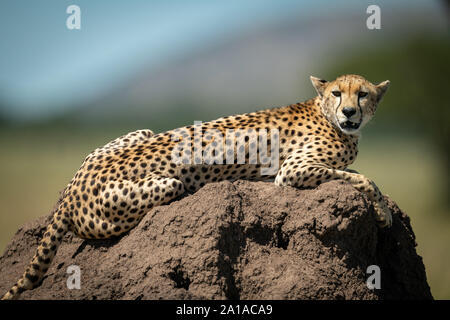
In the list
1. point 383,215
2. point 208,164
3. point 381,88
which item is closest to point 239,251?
point 208,164

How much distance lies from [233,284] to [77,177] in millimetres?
2158

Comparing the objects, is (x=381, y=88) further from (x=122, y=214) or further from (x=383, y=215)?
(x=122, y=214)

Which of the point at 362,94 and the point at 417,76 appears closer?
the point at 362,94

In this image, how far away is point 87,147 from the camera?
7144 centimetres

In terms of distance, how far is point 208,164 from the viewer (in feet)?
24.9

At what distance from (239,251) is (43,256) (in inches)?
80.2

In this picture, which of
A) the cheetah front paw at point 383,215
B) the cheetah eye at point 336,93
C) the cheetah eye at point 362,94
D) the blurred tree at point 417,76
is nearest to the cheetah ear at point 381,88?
the cheetah eye at point 362,94

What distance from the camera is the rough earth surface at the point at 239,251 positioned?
663cm

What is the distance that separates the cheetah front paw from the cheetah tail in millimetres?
3146

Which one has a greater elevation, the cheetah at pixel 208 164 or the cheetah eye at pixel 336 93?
the cheetah eye at pixel 336 93

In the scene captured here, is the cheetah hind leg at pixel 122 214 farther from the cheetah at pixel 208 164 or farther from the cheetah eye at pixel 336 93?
the cheetah eye at pixel 336 93

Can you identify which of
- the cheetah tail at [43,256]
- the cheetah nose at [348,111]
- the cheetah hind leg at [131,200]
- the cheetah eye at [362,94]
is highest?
the cheetah eye at [362,94]

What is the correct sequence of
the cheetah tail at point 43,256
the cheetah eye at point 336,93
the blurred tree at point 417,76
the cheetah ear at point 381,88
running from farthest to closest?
the blurred tree at point 417,76, the cheetah ear at point 381,88, the cheetah eye at point 336,93, the cheetah tail at point 43,256

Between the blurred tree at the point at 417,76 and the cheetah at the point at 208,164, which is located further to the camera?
the blurred tree at the point at 417,76
